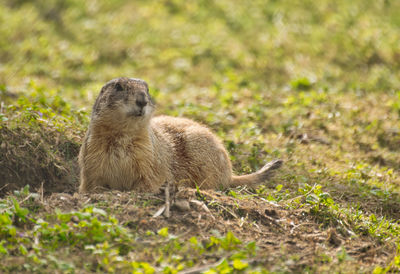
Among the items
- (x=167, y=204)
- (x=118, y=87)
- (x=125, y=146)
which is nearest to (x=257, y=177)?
(x=125, y=146)

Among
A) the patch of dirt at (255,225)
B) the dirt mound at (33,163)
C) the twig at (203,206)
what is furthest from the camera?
the dirt mound at (33,163)

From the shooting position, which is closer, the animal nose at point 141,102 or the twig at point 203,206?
the twig at point 203,206

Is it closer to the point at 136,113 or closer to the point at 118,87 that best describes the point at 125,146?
the point at 136,113

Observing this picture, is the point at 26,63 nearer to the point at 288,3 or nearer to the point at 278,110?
the point at 278,110

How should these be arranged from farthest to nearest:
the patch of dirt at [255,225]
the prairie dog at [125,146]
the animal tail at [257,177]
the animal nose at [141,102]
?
the animal tail at [257,177], the prairie dog at [125,146], the animal nose at [141,102], the patch of dirt at [255,225]

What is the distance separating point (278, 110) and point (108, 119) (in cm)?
400

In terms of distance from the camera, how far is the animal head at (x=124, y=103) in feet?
16.3

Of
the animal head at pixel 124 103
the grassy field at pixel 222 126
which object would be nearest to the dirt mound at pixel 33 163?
the grassy field at pixel 222 126

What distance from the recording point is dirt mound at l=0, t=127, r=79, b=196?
5824 mm

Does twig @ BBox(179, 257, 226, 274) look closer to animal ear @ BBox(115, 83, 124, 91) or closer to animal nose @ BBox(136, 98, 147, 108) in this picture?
animal nose @ BBox(136, 98, 147, 108)

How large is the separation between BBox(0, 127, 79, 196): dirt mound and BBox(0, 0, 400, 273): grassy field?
15mm

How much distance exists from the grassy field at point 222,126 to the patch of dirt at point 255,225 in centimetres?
2

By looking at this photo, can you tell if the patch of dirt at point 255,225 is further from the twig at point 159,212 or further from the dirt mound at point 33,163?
the dirt mound at point 33,163

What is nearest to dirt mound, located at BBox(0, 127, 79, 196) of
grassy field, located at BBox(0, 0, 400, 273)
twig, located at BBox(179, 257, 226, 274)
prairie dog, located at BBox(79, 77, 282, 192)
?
grassy field, located at BBox(0, 0, 400, 273)
